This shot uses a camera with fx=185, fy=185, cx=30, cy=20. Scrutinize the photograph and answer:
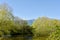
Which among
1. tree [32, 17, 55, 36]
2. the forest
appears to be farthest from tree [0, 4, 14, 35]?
tree [32, 17, 55, 36]

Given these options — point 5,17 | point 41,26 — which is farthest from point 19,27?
point 5,17

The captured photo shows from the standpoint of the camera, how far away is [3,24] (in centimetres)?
4666

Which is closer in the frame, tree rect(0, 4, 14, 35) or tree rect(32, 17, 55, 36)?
tree rect(0, 4, 14, 35)

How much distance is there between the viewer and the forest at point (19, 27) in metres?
45.9

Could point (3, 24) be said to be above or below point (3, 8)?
below

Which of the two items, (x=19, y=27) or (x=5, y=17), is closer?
(x=5, y=17)

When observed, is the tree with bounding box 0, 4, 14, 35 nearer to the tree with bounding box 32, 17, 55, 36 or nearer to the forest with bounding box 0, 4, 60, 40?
the forest with bounding box 0, 4, 60, 40

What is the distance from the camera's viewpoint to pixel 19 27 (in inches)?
2434

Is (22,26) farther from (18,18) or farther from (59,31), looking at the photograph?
(59,31)

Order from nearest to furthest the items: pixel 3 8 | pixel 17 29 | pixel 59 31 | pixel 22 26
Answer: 1. pixel 59 31
2. pixel 3 8
3. pixel 17 29
4. pixel 22 26

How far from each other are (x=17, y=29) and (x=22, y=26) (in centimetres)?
459

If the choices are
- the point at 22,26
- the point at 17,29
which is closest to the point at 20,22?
the point at 22,26

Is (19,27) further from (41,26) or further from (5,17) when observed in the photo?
(5,17)

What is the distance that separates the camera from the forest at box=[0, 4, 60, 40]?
151ft
